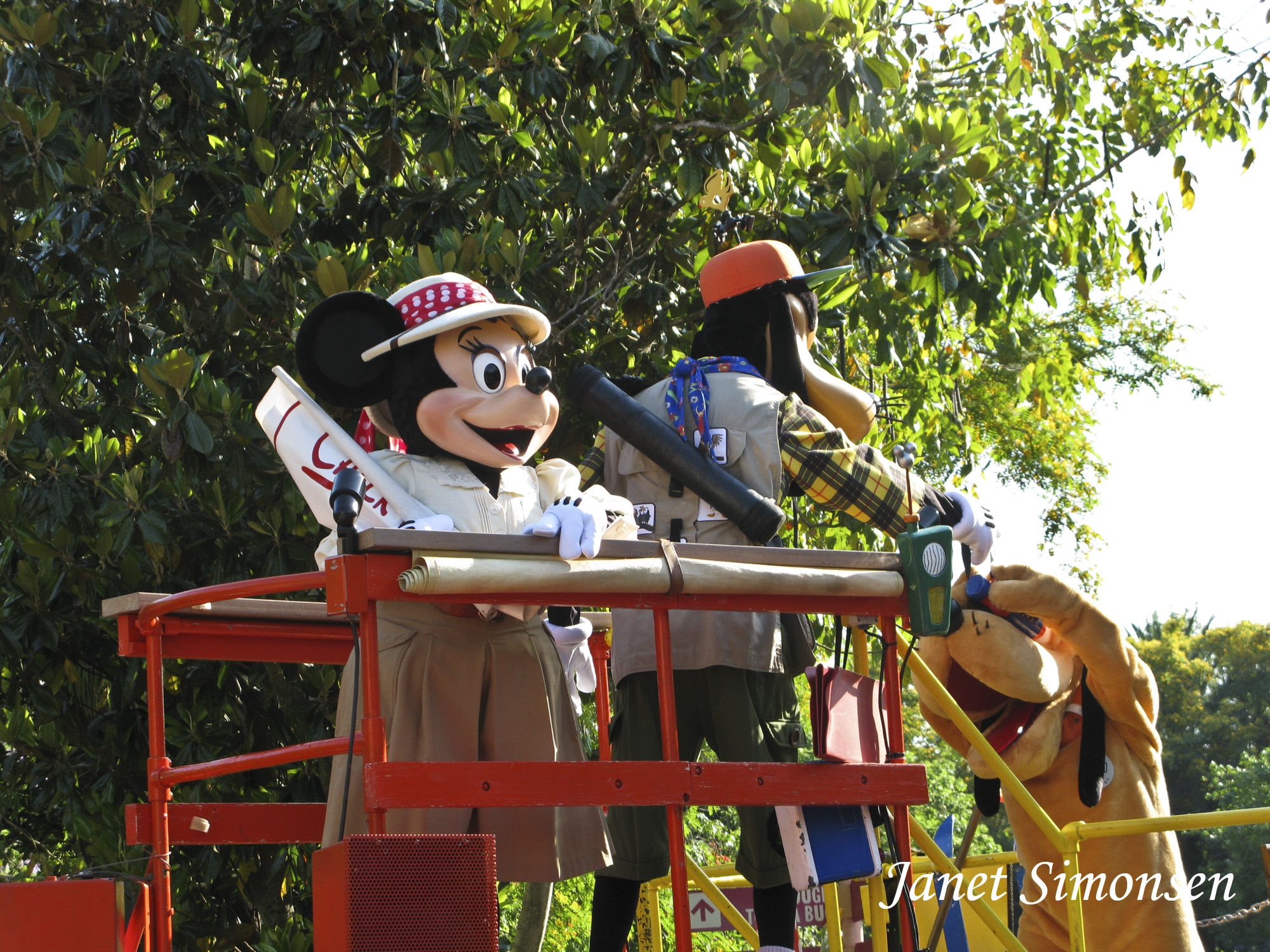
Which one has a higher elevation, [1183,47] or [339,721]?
[1183,47]

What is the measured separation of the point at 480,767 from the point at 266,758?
24.8 inches

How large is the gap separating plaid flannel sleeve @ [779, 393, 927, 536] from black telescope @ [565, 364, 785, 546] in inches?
5.4

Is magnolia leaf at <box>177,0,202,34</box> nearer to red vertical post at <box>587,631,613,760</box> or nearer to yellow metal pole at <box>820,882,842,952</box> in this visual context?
red vertical post at <box>587,631,613,760</box>

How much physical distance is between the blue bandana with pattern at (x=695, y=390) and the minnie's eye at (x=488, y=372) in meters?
0.44

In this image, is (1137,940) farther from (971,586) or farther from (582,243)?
(582,243)

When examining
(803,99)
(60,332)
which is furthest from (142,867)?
(803,99)

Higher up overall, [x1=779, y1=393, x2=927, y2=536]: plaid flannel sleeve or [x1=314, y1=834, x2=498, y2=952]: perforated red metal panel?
[x1=779, y1=393, x2=927, y2=536]: plaid flannel sleeve

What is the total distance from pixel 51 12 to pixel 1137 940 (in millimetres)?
4853

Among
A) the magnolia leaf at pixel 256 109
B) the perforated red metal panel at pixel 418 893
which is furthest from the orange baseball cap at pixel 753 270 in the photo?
the magnolia leaf at pixel 256 109

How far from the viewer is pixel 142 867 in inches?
194

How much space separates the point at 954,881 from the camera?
3271 millimetres

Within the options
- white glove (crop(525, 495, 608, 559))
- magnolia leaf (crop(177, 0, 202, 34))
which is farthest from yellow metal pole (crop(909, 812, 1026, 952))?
magnolia leaf (crop(177, 0, 202, 34))

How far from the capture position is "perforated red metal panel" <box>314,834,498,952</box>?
200 cm

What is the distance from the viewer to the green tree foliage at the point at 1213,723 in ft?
82.4
